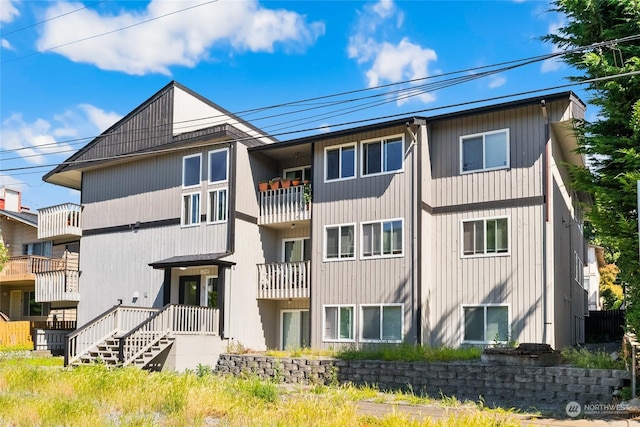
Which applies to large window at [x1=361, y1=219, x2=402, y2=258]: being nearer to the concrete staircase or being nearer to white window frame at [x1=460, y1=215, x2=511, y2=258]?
white window frame at [x1=460, y1=215, x2=511, y2=258]

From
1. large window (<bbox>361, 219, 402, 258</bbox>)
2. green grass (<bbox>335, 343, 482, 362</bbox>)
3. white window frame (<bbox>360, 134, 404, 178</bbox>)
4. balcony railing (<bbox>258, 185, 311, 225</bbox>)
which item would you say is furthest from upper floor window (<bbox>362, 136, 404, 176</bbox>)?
green grass (<bbox>335, 343, 482, 362</bbox>)

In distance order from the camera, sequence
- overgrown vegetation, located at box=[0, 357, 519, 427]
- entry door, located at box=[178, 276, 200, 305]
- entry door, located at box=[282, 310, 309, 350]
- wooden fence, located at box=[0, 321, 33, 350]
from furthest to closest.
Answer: wooden fence, located at box=[0, 321, 33, 350], entry door, located at box=[178, 276, 200, 305], entry door, located at box=[282, 310, 309, 350], overgrown vegetation, located at box=[0, 357, 519, 427]

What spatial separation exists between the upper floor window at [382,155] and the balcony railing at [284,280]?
384 centimetres

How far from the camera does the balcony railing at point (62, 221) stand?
27.5 metres

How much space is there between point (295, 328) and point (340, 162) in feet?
20.3

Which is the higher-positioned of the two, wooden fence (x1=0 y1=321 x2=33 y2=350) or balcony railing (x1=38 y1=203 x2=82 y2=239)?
balcony railing (x1=38 y1=203 x2=82 y2=239)

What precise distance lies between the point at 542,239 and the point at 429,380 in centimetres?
538

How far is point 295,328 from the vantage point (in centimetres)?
2383

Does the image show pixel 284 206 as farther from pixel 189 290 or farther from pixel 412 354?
pixel 412 354

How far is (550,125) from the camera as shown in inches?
756

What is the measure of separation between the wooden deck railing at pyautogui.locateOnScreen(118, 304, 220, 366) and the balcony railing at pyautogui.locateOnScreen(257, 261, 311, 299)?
1.94m

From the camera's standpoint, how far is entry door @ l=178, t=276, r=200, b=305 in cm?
2441

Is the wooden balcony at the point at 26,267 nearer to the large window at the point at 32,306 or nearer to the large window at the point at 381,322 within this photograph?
the large window at the point at 32,306

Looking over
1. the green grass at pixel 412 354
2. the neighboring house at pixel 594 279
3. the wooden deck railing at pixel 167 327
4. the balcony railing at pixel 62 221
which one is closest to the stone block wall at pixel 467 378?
the green grass at pixel 412 354
